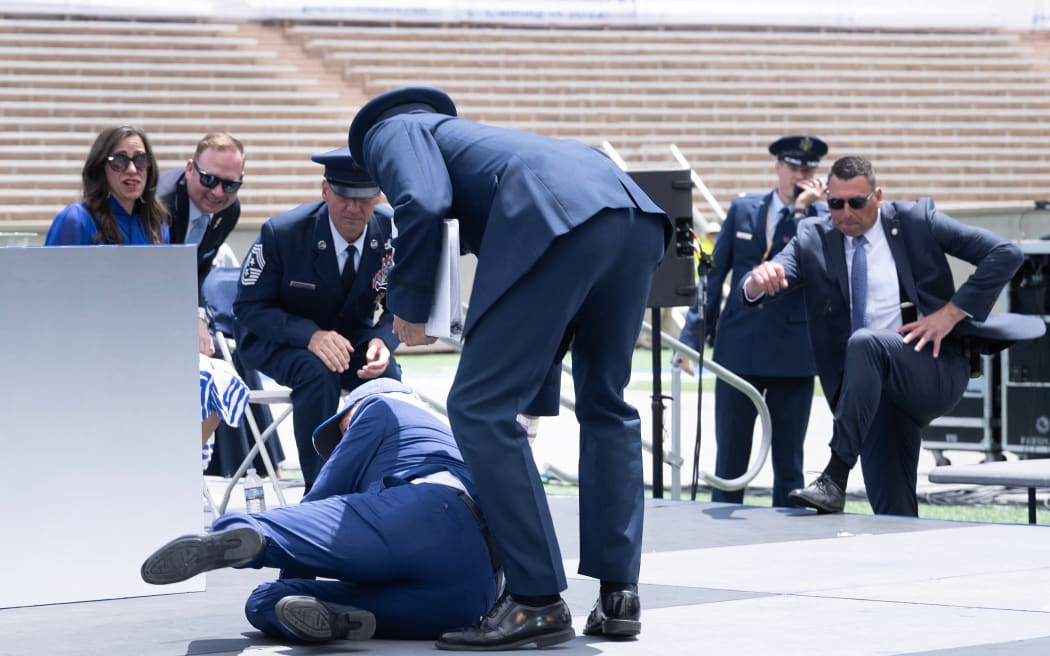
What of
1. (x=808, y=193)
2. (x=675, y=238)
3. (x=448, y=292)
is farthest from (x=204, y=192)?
(x=448, y=292)

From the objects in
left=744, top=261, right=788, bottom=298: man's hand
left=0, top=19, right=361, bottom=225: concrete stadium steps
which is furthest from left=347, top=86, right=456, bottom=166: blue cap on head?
left=0, top=19, right=361, bottom=225: concrete stadium steps

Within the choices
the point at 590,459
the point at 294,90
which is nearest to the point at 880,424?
the point at 590,459

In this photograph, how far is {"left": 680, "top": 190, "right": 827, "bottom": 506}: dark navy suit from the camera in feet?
23.2

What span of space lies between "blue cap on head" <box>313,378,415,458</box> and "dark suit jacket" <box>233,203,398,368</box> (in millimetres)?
1546

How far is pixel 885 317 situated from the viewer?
20.5 feet

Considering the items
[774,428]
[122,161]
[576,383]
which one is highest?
[122,161]

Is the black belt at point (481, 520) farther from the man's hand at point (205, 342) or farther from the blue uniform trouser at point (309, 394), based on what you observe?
the man's hand at point (205, 342)

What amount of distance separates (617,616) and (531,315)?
722mm

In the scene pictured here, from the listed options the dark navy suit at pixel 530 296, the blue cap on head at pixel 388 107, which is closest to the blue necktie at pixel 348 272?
the blue cap on head at pixel 388 107

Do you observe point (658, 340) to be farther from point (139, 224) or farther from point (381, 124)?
point (381, 124)

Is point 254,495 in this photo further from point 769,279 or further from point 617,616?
point 617,616

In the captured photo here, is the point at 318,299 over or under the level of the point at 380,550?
over

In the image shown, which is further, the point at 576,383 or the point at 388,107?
the point at 388,107

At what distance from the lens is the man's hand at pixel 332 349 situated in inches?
224
